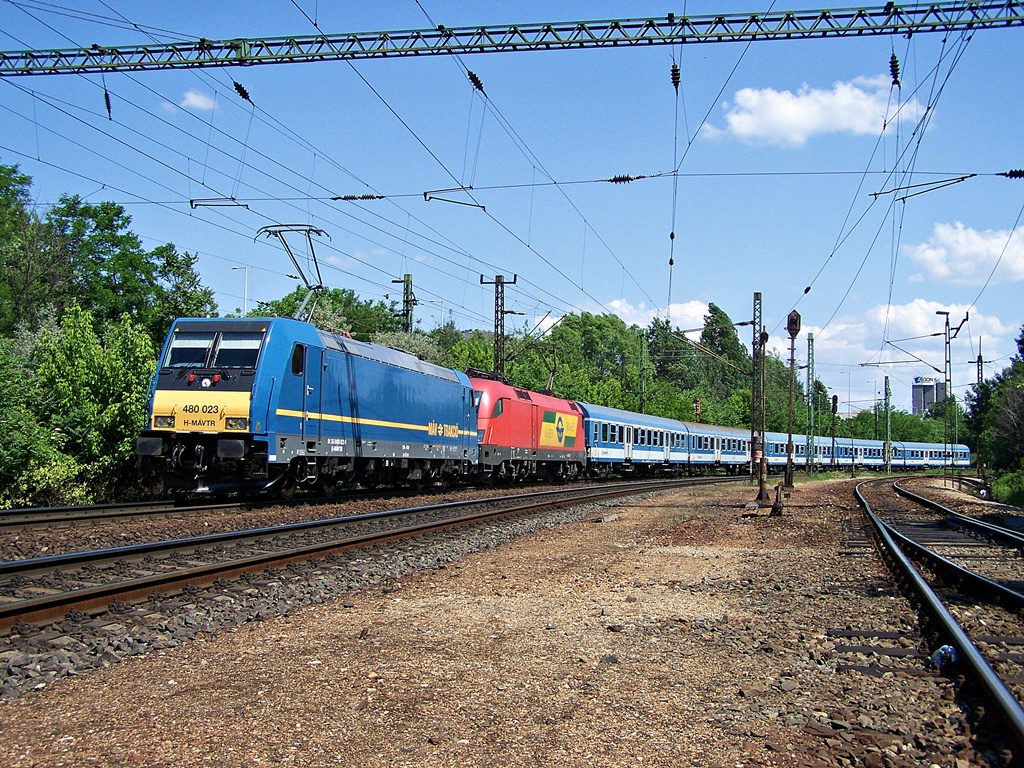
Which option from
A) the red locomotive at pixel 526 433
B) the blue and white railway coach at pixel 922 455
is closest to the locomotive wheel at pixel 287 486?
the red locomotive at pixel 526 433

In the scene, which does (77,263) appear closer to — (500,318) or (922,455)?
(500,318)

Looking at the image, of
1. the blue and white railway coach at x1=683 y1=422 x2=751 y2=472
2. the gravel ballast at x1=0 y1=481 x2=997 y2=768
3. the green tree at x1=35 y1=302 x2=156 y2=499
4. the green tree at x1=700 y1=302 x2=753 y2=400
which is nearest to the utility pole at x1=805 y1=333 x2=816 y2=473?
the blue and white railway coach at x1=683 y1=422 x2=751 y2=472

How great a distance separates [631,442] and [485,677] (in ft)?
126

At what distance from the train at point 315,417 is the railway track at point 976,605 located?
11.0 metres

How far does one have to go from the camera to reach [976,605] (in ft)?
28.6

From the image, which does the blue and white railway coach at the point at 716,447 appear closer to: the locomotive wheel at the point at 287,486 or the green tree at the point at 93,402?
the green tree at the point at 93,402

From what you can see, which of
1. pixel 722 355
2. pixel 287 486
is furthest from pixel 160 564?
pixel 722 355

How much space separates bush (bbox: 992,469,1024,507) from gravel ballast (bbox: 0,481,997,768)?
2966 centimetres

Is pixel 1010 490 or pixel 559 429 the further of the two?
pixel 1010 490

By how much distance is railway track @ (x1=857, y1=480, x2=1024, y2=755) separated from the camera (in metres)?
5.09

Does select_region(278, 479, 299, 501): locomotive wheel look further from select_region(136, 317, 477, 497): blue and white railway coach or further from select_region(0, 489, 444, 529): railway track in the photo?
select_region(0, 489, 444, 529): railway track

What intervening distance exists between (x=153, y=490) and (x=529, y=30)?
14403 millimetres

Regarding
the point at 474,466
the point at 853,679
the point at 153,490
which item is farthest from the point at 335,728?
the point at 474,466

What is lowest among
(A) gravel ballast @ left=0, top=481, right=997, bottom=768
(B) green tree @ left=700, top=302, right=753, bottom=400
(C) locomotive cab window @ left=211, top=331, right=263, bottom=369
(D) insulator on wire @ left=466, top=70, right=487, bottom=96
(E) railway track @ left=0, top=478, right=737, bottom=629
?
(A) gravel ballast @ left=0, top=481, right=997, bottom=768
